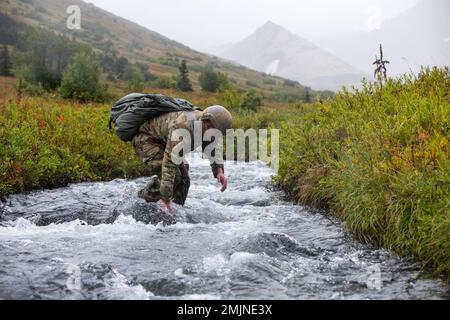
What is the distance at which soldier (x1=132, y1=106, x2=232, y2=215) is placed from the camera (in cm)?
668

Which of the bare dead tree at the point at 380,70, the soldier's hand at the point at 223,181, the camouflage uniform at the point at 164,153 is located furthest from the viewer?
the bare dead tree at the point at 380,70

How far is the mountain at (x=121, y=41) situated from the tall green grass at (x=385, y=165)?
4833cm

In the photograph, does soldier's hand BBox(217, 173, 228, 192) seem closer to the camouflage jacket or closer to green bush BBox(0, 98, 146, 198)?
the camouflage jacket

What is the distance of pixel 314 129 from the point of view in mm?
9617

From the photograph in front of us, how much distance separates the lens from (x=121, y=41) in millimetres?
98812

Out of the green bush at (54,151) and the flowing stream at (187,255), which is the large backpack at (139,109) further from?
the green bush at (54,151)

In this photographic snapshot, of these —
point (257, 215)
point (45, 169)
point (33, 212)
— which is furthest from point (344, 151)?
point (45, 169)

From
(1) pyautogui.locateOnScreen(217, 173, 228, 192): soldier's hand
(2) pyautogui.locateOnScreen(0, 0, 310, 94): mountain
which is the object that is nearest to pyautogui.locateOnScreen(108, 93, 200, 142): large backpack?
(1) pyautogui.locateOnScreen(217, 173, 228, 192): soldier's hand

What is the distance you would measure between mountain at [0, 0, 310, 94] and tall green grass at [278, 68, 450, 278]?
4833 cm

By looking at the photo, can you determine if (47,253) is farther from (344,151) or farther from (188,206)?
(344,151)

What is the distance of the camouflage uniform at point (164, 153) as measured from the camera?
6.73 m

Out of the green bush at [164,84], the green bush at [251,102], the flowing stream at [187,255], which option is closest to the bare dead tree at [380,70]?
the flowing stream at [187,255]

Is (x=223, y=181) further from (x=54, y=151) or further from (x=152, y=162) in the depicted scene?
(x=54, y=151)

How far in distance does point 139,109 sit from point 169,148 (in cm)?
91
